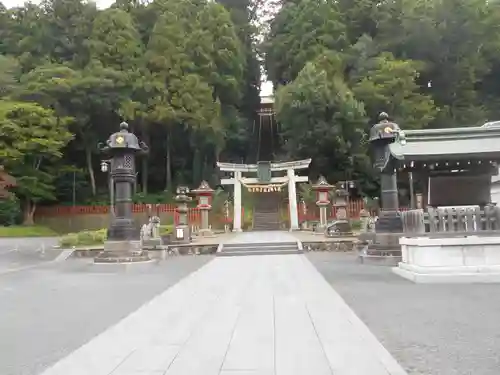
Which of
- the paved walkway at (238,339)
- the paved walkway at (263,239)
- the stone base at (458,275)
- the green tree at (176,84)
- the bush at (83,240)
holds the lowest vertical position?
the paved walkway at (238,339)

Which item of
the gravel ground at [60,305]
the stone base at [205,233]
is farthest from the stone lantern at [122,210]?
the stone base at [205,233]

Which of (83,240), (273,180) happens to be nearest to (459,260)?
(83,240)

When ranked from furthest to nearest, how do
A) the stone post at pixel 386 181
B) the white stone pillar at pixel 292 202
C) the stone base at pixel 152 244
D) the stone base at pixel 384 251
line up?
the white stone pillar at pixel 292 202, the stone base at pixel 152 244, the stone post at pixel 386 181, the stone base at pixel 384 251

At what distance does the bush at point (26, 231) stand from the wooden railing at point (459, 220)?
2354cm

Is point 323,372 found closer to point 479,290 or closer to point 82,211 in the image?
point 479,290

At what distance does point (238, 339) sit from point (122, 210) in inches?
384

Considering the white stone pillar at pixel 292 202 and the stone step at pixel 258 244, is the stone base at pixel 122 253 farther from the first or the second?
the white stone pillar at pixel 292 202

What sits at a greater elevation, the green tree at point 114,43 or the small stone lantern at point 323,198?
the green tree at point 114,43

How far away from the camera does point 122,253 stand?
1348 cm

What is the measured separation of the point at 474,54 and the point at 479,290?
29.2 m

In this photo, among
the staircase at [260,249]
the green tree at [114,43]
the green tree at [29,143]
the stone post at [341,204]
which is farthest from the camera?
the green tree at [114,43]

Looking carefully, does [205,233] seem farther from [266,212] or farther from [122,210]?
[122,210]

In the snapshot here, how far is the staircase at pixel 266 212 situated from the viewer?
99.0ft

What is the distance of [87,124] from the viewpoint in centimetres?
3359
